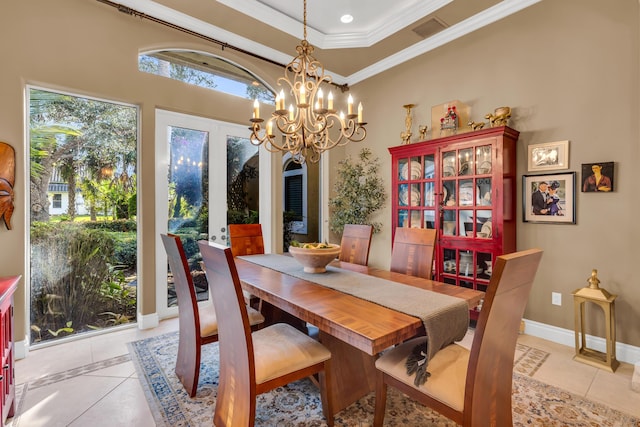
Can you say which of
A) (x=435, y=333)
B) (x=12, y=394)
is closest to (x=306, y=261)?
(x=435, y=333)

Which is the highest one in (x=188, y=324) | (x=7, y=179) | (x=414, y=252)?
(x=7, y=179)

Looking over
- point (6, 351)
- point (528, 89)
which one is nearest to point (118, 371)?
point (6, 351)

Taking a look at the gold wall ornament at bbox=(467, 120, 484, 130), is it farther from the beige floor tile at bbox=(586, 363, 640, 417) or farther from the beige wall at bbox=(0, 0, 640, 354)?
the beige floor tile at bbox=(586, 363, 640, 417)

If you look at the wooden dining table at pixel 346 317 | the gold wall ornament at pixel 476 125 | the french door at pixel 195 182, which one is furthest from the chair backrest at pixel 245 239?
the gold wall ornament at pixel 476 125

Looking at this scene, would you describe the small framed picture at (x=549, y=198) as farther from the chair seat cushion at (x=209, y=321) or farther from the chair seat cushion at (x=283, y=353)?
the chair seat cushion at (x=209, y=321)

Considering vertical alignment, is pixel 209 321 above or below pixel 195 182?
below

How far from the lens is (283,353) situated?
163 cm

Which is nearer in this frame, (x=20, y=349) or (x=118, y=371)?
(x=118, y=371)

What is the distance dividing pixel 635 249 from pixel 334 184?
11.2 feet

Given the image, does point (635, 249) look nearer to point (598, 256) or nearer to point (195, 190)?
point (598, 256)

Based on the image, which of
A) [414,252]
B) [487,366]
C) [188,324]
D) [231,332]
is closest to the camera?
[487,366]

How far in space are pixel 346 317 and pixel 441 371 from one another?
20.7 inches

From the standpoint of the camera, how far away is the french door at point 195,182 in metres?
3.34

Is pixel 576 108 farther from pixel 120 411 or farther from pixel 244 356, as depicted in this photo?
pixel 120 411
